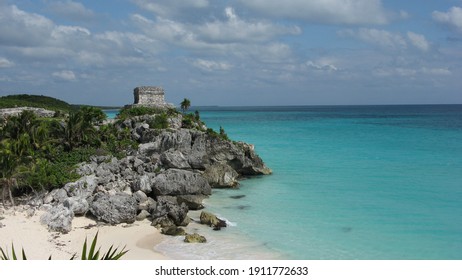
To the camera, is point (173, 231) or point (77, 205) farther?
point (77, 205)

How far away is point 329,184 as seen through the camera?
2472 cm

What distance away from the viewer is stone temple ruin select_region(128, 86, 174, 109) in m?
35.8

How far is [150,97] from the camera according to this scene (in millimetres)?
36188

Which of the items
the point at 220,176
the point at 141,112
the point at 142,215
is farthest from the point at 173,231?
the point at 141,112

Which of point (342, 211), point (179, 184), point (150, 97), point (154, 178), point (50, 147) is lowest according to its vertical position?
point (342, 211)

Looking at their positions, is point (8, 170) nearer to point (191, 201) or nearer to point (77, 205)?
point (77, 205)

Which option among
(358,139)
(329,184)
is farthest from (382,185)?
(358,139)

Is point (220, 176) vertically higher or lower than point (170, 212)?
higher

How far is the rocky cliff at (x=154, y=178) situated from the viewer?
1639cm

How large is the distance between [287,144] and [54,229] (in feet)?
103

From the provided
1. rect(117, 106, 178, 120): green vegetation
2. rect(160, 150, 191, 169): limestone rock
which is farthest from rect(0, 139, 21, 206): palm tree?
rect(117, 106, 178, 120): green vegetation

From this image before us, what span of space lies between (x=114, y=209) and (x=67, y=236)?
212 centimetres

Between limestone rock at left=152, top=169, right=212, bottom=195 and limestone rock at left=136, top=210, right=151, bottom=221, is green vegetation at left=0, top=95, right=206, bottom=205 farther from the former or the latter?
limestone rock at left=136, top=210, right=151, bottom=221

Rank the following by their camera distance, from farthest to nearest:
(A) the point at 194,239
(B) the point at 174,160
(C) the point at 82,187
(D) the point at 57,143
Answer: (D) the point at 57,143
(B) the point at 174,160
(C) the point at 82,187
(A) the point at 194,239
